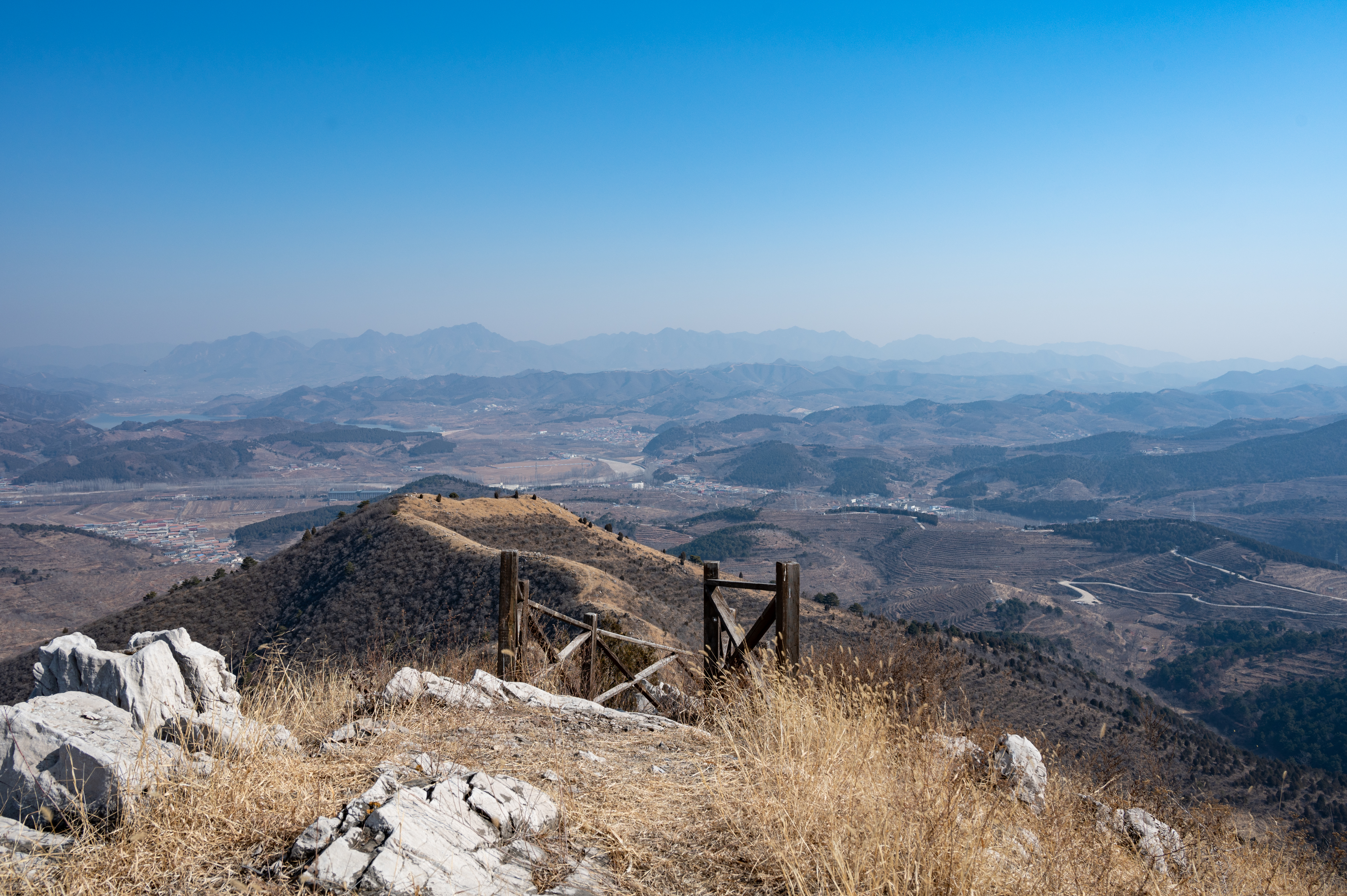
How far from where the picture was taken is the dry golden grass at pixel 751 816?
306 centimetres

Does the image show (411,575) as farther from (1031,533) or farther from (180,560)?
(1031,533)

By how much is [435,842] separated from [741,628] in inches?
165

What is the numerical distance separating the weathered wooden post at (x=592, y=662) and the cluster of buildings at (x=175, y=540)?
88502 mm

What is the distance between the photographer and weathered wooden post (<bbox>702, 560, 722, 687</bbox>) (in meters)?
6.99

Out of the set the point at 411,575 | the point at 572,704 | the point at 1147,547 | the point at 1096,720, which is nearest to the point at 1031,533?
the point at 1147,547

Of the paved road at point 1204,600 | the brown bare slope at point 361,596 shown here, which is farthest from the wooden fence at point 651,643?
the paved road at point 1204,600

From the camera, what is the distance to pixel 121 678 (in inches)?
163

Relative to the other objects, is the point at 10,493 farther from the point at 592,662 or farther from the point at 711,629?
the point at 711,629

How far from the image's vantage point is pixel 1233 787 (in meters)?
25.5

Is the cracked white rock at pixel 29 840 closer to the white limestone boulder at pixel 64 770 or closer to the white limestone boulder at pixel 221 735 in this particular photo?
the white limestone boulder at pixel 64 770

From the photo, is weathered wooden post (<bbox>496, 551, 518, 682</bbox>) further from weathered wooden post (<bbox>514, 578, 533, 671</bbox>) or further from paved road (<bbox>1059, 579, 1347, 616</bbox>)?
paved road (<bbox>1059, 579, 1347, 616</bbox>)

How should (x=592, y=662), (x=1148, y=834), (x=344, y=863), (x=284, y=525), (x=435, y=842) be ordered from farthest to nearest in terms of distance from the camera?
(x=284, y=525) < (x=592, y=662) < (x=1148, y=834) < (x=435, y=842) < (x=344, y=863)

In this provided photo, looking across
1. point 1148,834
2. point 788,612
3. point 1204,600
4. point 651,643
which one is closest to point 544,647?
point 651,643

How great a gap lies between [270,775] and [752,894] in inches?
95.9
